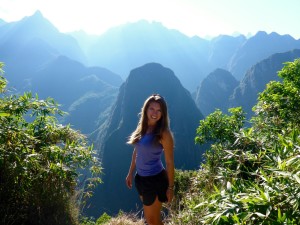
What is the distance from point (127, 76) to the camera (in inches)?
6043

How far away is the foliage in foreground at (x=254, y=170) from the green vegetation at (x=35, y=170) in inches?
56.6

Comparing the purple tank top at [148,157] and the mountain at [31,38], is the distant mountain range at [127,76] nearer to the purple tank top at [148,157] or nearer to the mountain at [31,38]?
the mountain at [31,38]

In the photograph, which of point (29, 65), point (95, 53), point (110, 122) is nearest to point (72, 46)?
point (95, 53)

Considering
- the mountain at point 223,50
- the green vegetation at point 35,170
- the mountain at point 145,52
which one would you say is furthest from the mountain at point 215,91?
the green vegetation at point 35,170

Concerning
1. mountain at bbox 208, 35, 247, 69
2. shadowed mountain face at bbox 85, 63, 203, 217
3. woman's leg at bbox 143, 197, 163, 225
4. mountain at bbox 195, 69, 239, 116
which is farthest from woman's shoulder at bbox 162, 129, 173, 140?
mountain at bbox 208, 35, 247, 69

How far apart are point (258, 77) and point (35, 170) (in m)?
103

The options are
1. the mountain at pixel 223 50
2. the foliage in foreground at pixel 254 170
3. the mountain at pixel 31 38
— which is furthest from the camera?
the mountain at pixel 223 50

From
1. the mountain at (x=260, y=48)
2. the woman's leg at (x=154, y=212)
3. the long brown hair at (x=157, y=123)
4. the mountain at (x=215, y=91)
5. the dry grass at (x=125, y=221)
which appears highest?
the mountain at (x=260, y=48)

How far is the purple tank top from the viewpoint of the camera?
3259 mm

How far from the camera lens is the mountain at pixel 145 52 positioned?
576 ft

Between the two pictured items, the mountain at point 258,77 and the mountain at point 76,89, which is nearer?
the mountain at point 258,77

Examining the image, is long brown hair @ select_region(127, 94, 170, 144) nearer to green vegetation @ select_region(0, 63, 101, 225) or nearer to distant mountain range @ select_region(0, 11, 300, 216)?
green vegetation @ select_region(0, 63, 101, 225)

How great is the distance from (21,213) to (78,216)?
856 mm

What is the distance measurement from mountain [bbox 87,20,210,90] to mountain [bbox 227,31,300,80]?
2161 centimetres
